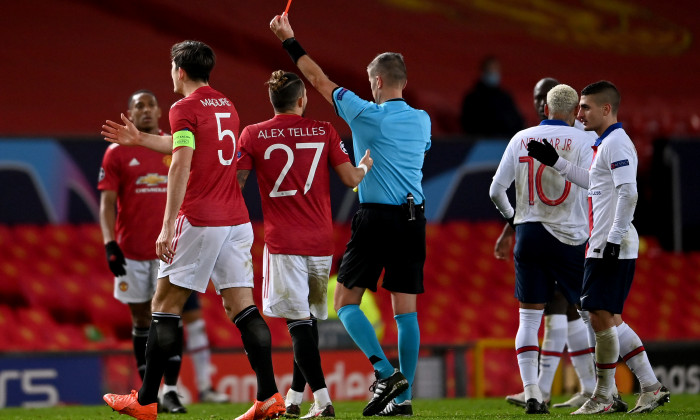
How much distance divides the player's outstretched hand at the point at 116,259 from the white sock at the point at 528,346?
256 centimetres

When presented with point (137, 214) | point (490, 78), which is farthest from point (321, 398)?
point (490, 78)

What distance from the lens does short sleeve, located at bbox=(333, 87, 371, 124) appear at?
568 centimetres

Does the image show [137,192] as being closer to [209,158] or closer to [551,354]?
[209,158]

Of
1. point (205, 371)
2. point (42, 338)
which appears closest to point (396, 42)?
point (42, 338)

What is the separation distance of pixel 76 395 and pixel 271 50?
22.8ft

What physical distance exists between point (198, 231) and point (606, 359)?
7.57 ft

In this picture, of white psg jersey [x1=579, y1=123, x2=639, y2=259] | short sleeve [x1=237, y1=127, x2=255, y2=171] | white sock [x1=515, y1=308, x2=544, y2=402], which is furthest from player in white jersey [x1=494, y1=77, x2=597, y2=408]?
short sleeve [x1=237, y1=127, x2=255, y2=171]

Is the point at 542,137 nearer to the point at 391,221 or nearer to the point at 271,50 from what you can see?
the point at 391,221

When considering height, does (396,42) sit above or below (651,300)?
above

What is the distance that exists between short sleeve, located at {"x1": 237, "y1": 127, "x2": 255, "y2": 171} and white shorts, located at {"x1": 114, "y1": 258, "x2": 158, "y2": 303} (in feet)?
5.15

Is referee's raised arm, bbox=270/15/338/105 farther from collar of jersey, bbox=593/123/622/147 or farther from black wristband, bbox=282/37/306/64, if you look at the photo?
collar of jersey, bbox=593/123/622/147

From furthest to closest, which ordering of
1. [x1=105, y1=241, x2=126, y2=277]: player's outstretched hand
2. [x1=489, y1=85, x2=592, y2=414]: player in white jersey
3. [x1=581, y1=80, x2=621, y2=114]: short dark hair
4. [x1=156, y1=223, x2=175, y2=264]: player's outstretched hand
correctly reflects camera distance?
[x1=105, y1=241, x2=126, y2=277]: player's outstretched hand → [x1=489, y1=85, x2=592, y2=414]: player in white jersey → [x1=581, y1=80, x2=621, y2=114]: short dark hair → [x1=156, y1=223, x2=175, y2=264]: player's outstretched hand

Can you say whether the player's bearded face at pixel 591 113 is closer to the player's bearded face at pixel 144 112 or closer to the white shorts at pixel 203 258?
the white shorts at pixel 203 258

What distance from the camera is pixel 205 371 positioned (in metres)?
8.15
